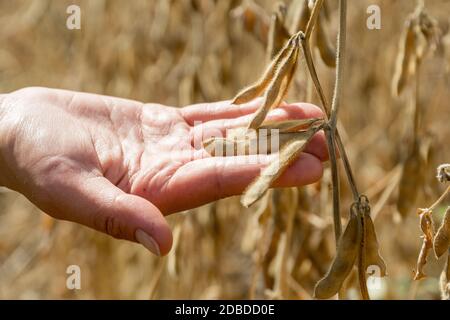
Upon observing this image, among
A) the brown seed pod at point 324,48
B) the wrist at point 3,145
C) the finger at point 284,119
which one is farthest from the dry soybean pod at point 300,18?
the wrist at point 3,145

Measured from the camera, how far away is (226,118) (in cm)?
139

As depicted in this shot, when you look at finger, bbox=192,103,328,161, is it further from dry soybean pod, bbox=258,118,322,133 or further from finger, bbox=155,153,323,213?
dry soybean pod, bbox=258,118,322,133

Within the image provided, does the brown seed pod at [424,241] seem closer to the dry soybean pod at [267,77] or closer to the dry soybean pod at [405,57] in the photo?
the dry soybean pod at [267,77]

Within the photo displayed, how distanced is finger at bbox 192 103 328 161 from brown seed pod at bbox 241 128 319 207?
22cm

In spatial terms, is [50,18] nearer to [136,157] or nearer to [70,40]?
[70,40]

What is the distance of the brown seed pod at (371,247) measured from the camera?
0.91m

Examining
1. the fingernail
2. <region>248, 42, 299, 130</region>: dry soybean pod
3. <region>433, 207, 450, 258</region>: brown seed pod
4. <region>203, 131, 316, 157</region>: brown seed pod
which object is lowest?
the fingernail

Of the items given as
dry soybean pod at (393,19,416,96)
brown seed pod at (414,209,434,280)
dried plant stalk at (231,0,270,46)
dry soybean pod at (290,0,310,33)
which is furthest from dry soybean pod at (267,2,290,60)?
brown seed pod at (414,209,434,280)

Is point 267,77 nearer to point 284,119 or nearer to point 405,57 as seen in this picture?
point 284,119

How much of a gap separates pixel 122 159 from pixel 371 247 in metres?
0.56

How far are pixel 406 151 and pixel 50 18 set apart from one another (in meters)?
1.94

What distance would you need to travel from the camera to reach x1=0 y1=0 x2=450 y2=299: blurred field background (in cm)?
195

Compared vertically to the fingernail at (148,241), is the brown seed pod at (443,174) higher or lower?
higher
